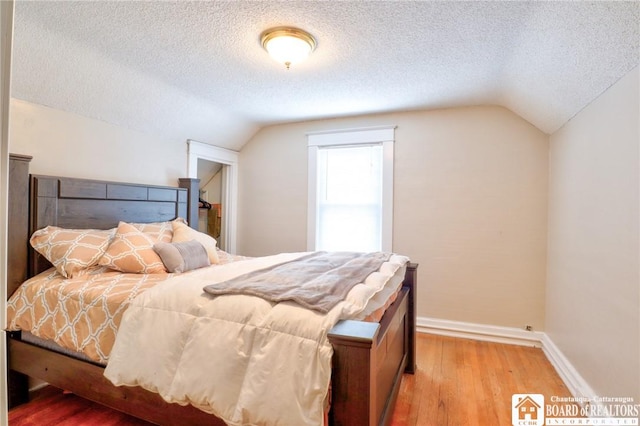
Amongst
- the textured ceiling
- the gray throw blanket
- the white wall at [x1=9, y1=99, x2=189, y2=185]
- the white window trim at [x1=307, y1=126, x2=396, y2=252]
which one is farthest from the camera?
the white window trim at [x1=307, y1=126, x2=396, y2=252]

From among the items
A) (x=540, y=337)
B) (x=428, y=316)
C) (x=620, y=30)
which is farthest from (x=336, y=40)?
(x=540, y=337)

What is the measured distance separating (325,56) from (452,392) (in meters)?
2.53

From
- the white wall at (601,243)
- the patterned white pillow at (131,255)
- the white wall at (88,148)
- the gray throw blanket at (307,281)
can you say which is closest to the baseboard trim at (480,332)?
the white wall at (601,243)

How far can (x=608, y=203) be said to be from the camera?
1.90 metres

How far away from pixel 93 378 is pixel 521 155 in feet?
12.3

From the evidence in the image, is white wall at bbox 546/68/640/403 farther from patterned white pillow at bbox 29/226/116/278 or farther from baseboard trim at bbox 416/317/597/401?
patterned white pillow at bbox 29/226/116/278

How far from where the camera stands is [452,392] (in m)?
2.25

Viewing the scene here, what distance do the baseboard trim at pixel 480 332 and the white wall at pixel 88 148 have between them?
3142 mm

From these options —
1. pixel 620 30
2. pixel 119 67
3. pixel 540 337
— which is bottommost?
pixel 540 337

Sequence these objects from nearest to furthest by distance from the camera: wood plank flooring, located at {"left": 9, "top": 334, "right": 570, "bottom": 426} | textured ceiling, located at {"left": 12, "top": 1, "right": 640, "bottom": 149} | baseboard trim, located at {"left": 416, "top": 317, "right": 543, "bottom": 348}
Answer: textured ceiling, located at {"left": 12, "top": 1, "right": 640, "bottom": 149}, wood plank flooring, located at {"left": 9, "top": 334, "right": 570, "bottom": 426}, baseboard trim, located at {"left": 416, "top": 317, "right": 543, "bottom": 348}

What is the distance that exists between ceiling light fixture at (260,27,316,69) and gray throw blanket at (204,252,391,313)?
1.38m

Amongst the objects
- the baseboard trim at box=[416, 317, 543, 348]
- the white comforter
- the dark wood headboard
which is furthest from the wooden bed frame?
the baseboard trim at box=[416, 317, 543, 348]

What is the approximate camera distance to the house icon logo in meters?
1.97

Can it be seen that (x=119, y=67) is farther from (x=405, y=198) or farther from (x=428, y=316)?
(x=428, y=316)
